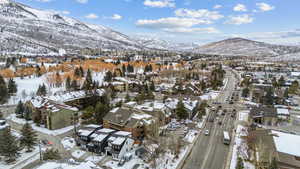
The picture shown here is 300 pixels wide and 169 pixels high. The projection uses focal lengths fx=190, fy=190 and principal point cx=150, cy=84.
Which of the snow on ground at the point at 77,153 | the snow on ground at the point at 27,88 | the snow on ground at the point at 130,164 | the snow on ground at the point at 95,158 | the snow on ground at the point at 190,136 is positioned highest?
the snow on ground at the point at 27,88

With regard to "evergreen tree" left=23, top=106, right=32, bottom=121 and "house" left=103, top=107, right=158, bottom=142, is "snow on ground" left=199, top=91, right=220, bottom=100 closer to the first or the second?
"house" left=103, top=107, right=158, bottom=142

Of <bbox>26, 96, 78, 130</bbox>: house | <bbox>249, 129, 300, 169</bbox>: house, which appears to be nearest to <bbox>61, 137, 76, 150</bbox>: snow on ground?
<bbox>26, 96, 78, 130</bbox>: house

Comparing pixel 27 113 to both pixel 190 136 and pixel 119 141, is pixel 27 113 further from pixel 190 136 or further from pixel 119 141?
pixel 190 136

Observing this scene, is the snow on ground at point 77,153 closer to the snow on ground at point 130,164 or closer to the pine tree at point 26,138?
the snow on ground at point 130,164

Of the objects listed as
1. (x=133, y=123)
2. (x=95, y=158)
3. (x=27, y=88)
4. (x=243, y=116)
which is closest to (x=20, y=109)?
(x=27, y=88)

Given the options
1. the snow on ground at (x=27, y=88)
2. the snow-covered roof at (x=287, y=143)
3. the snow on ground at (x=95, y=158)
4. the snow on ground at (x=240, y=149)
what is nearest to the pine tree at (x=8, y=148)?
the snow on ground at (x=95, y=158)

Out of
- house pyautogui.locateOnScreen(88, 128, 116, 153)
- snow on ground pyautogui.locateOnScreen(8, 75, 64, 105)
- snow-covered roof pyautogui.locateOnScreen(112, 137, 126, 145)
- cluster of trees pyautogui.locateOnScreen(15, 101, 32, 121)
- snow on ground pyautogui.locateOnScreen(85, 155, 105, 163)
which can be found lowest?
snow on ground pyautogui.locateOnScreen(85, 155, 105, 163)

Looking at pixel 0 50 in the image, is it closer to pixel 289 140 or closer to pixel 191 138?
pixel 191 138
